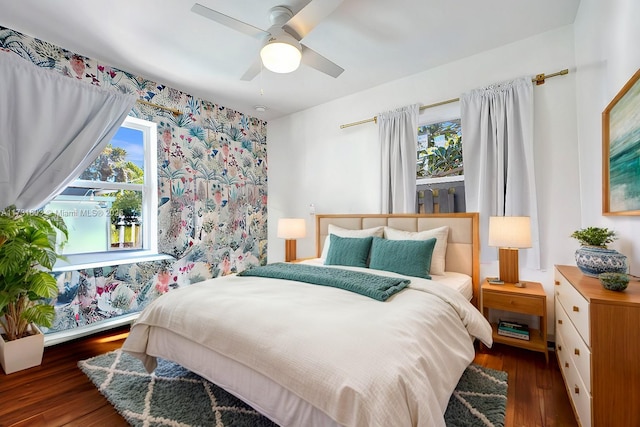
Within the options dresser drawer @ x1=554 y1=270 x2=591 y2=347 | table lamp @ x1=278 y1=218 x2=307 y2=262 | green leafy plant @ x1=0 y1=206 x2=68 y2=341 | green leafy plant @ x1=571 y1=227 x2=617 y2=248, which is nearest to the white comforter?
dresser drawer @ x1=554 y1=270 x2=591 y2=347

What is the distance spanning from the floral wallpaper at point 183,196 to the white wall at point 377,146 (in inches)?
16.7

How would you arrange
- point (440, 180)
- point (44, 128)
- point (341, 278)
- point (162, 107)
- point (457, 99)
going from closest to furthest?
point (341, 278) → point (44, 128) → point (457, 99) → point (440, 180) → point (162, 107)

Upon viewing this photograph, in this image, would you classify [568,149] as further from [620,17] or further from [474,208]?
[620,17]

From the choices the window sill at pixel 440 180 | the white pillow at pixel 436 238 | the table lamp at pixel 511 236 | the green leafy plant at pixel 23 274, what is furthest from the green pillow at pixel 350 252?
the green leafy plant at pixel 23 274

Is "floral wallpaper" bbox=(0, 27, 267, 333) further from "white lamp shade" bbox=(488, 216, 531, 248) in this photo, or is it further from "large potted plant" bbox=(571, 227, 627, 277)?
"large potted plant" bbox=(571, 227, 627, 277)

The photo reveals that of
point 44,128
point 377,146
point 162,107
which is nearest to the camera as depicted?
point 44,128

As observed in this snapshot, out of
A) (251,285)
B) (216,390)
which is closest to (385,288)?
(251,285)

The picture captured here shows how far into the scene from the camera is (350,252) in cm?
271

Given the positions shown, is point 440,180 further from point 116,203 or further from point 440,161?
point 116,203

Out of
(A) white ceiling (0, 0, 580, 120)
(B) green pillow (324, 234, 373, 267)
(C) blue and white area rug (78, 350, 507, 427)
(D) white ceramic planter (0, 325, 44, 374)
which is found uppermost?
(A) white ceiling (0, 0, 580, 120)

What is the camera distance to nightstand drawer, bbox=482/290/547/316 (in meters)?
2.08

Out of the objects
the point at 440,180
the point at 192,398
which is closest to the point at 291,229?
the point at 440,180

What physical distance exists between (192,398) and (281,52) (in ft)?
7.29

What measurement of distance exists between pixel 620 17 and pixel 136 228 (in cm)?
415
